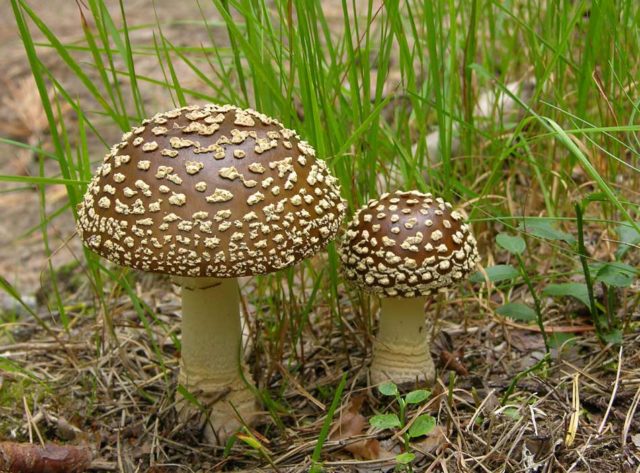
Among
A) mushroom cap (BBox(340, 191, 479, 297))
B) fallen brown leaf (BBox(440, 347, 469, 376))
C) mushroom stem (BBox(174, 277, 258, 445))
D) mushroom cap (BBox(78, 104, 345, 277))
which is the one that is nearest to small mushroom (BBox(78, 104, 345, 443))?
mushroom cap (BBox(78, 104, 345, 277))

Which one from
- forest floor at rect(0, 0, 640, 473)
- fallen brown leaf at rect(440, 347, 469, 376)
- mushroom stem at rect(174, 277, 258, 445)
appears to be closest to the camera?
forest floor at rect(0, 0, 640, 473)

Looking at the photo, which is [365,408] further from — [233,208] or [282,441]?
[233,208]

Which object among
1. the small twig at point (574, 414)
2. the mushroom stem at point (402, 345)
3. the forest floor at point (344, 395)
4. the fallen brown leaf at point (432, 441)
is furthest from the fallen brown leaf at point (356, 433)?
the small twig at point (574, 414)

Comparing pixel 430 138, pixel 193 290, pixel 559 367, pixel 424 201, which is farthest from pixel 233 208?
pixel 430 138

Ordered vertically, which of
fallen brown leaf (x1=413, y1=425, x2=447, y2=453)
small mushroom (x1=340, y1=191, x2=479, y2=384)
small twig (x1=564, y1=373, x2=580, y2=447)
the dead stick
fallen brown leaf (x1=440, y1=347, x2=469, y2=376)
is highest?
small mushroom (x1=340, y1=191, x2=479, y2=384)

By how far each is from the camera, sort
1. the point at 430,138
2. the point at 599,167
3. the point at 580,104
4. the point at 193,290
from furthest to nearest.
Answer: the point at 430,138
the point at 599,167
the point at 580,104
the point at 193,290

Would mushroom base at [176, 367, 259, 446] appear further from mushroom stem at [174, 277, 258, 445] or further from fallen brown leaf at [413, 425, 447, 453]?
fallen brown leaf at [413, 425, 447, 453]

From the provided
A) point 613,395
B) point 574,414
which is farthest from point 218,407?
point 613,395

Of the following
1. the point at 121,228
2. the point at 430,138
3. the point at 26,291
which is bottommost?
the point at 26,291
